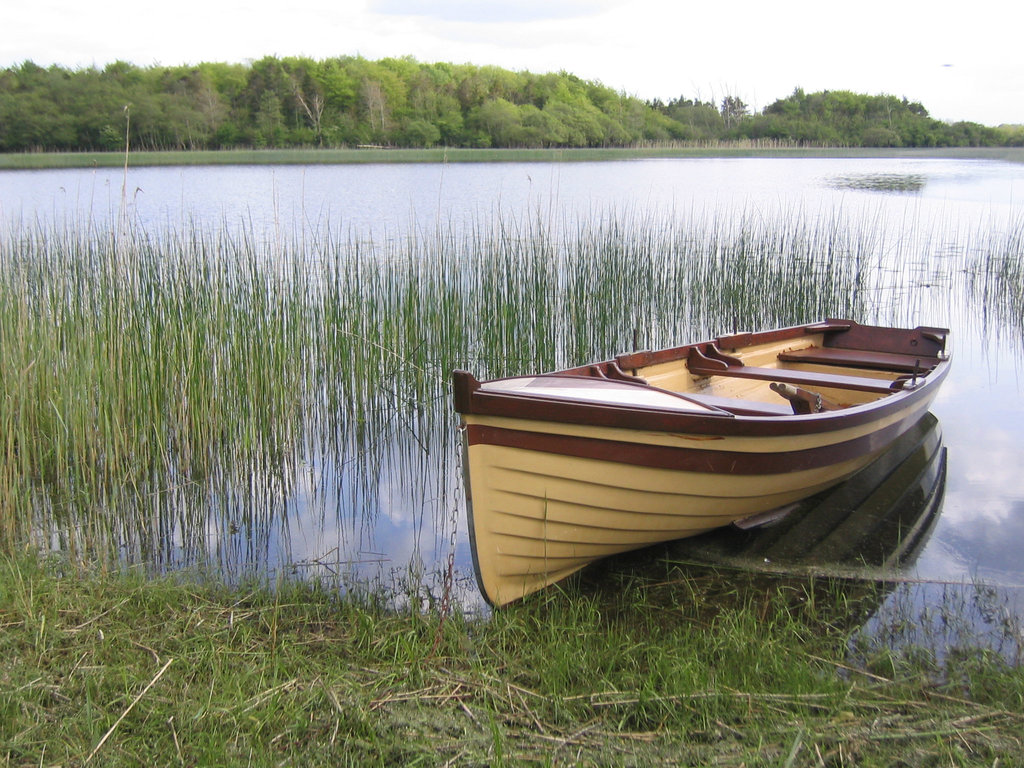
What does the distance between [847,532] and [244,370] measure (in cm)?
278

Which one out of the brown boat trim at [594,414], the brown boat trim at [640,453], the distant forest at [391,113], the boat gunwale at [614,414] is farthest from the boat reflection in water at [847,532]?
the distant forest at [391,113]

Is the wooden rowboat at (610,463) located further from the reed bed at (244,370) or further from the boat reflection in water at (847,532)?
the reed bed at (244,370)

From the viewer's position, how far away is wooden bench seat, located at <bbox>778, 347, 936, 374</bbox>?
4594 mm

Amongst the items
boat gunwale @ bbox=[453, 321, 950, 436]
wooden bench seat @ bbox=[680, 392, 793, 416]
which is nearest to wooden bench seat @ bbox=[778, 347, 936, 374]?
wooden bench seat @ bbox=[680, 392, 793, 416]

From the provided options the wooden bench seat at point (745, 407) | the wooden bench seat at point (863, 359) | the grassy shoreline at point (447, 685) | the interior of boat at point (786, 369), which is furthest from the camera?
the wooden bench seat at point (863, 359)

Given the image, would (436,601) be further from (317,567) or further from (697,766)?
(697,766)

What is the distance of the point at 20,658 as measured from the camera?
6.43 ft

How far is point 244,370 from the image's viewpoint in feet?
12.6

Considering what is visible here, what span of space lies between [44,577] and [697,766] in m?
1.94

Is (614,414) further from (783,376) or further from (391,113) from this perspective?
(391,113)

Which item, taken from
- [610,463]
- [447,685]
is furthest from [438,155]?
[447,685]

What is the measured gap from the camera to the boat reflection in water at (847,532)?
3.16 metres

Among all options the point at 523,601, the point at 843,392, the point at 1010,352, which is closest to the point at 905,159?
the point at 1010,352

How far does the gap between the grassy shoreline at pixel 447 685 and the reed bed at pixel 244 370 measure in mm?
666
